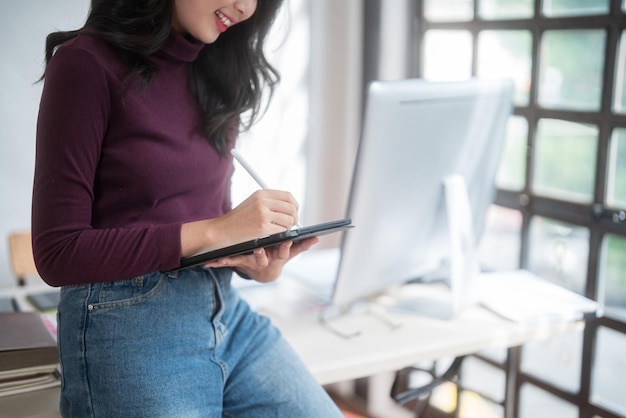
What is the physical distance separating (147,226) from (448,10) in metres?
1.53

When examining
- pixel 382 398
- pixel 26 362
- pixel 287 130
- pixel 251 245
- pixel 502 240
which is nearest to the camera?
pixel 251 245

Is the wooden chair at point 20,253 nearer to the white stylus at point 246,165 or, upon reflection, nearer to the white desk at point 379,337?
the white desk at point 379,337

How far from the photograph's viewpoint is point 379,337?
5.05 ft

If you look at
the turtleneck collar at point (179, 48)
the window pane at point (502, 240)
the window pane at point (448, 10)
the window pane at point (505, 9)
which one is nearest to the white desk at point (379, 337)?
the window pane at point (502, 240)

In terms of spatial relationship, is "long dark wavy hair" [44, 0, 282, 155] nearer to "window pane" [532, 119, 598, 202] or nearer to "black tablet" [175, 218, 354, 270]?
"black tablet" [175, 218, 354, 270]

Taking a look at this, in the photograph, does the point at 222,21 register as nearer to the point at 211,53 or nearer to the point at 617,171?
the point at 211,53

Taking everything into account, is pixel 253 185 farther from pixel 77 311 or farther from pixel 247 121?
pixel 77 311

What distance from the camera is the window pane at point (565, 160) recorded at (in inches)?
74.5

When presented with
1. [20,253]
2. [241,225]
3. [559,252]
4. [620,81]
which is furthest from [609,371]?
[20,253]

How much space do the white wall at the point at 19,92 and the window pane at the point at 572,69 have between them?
1495 millimetres

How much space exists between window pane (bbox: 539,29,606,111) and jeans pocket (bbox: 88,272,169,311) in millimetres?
1243

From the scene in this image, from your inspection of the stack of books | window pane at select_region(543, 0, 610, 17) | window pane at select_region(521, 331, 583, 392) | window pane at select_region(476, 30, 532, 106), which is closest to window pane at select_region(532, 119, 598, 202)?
window pane at select_region(476, 30, 532, 106)

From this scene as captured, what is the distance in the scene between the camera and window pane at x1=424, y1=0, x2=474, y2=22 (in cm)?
224

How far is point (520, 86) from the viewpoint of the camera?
2.08 m
